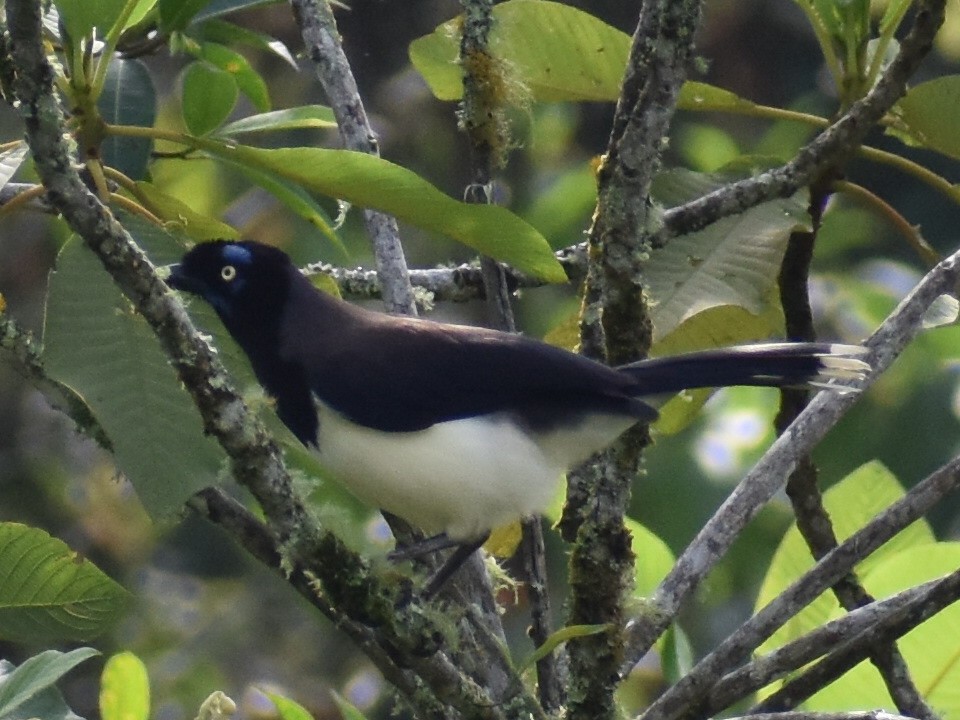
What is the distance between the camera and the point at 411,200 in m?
2.32

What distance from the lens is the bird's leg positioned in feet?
8.87

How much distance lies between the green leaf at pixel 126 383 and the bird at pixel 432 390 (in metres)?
0.52

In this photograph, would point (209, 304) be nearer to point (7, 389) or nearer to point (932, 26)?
point (932, 26)

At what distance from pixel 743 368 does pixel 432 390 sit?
25.6 inches

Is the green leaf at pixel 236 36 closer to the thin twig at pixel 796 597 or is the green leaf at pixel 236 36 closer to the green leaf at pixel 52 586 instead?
the green leaf at pixel 52 586

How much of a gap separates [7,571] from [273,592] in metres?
4.82

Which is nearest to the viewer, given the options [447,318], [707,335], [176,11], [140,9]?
[140,9]

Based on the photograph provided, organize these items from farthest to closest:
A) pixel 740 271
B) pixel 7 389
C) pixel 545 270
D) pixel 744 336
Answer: pixel 7 389 → pixel 744 336 → pixel 740 271 → pixel 545 270

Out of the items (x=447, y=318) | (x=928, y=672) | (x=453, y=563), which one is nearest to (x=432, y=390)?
(x=453, y=563)

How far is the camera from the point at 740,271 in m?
2.86

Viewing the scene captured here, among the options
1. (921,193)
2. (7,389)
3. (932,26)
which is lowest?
(7,389)

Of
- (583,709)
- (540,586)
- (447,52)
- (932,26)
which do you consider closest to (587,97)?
(447,52)

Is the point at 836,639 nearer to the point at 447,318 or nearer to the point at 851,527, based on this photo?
the point at 851,527

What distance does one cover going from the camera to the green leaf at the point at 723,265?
2.82m
